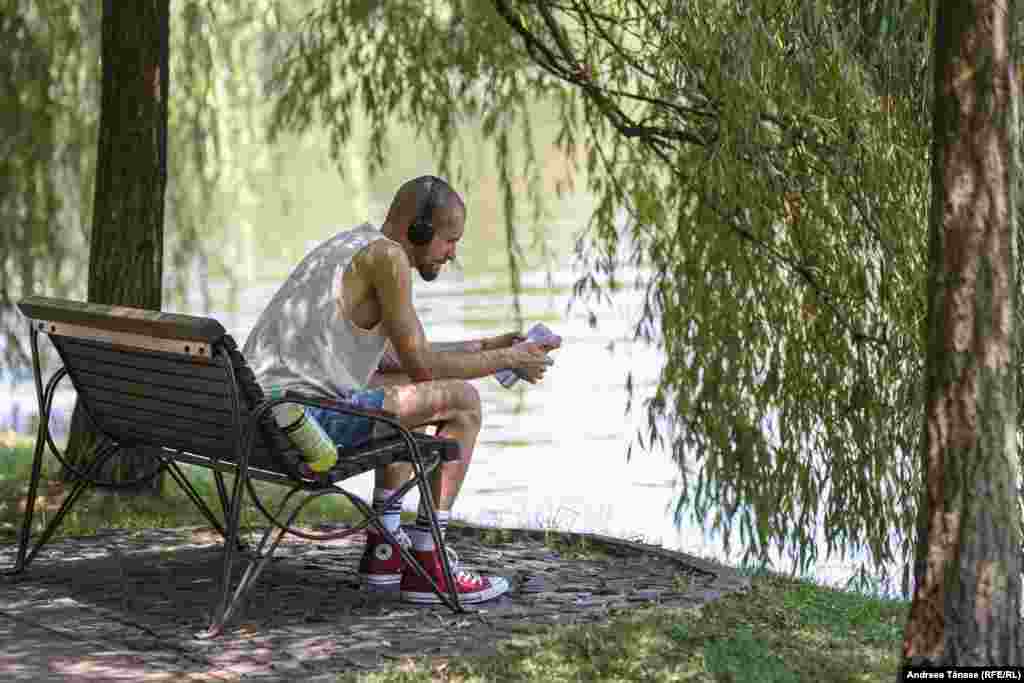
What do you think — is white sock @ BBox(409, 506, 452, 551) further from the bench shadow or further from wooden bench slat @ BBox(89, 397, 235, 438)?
wooden bench slat @ BBox(89, 397, 235, 438)

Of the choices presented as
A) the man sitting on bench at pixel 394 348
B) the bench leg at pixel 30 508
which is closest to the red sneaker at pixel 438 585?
the man sitting on bench at pixel 394 348

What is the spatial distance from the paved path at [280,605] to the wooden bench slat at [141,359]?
2.44ft

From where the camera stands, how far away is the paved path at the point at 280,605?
4.79m

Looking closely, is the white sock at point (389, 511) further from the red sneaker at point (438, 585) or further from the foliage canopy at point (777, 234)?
the foliage canopy at point (777, 234)

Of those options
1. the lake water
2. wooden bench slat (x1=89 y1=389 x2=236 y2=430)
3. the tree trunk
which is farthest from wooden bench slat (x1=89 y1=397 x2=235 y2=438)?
the lake water

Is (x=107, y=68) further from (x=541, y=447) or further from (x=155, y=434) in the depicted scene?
(x=541, y=447)

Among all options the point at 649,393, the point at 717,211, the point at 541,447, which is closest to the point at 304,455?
the point at 717,211

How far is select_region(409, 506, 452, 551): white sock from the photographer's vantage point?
551 cm

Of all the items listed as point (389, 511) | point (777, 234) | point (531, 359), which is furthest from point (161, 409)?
point (777, 234)

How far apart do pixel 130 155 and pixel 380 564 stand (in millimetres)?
2472

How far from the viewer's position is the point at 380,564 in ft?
19.0

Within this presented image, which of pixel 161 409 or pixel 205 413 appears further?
pixel 161 409

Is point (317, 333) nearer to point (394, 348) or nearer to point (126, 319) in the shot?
point (394, 348)

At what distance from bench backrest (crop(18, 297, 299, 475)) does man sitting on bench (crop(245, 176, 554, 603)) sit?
0.27m
